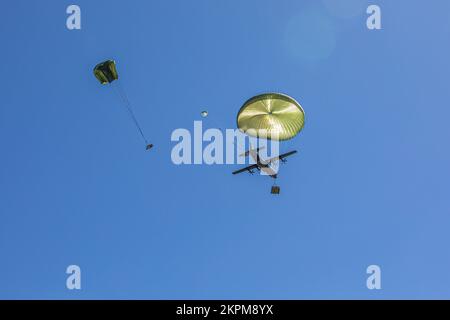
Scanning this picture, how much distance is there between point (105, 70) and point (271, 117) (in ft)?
30.8

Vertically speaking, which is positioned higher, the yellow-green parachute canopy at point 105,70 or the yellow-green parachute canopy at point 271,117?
the yellow-green parachute canopy at point 105,70

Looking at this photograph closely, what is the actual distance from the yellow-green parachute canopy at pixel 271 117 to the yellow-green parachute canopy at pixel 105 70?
7440 millimetres

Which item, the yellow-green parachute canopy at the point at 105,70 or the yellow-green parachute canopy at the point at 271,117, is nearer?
the yellow-green parachute canopy at the point at 271,117

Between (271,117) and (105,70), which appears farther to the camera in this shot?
(105,70)

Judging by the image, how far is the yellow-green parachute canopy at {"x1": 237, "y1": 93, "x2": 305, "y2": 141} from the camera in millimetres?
25016

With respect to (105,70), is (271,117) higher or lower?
lower

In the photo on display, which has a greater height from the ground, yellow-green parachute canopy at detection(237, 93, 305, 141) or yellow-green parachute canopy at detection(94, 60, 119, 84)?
yellow-green parachute canopy at detection(94, 60, 119, 84)

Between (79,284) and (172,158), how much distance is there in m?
9.11

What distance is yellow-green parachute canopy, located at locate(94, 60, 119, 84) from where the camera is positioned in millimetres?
27359

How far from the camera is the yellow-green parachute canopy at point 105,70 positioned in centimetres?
2736

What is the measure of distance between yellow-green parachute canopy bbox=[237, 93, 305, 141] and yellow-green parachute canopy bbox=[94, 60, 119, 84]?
7.44 meters

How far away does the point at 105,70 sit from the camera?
27406mm

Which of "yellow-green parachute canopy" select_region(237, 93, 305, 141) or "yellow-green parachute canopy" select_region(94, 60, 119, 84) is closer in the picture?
"yellow-green parachute canopy" select_region(237, 93, 305, 141)

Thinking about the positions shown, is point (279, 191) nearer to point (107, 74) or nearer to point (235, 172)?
point (235, 172)
